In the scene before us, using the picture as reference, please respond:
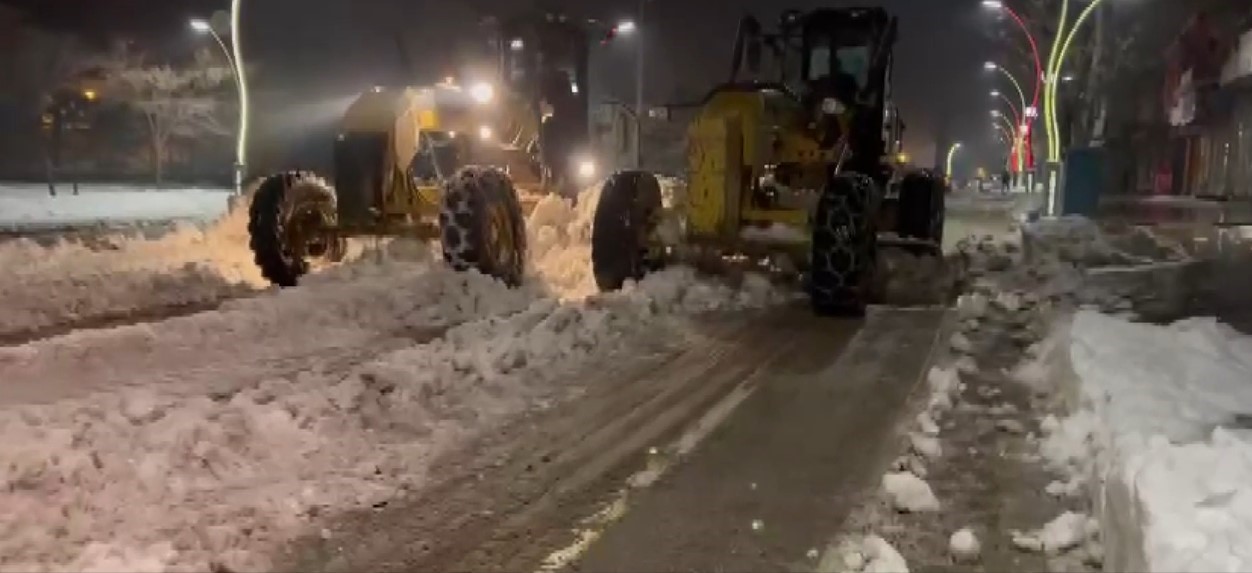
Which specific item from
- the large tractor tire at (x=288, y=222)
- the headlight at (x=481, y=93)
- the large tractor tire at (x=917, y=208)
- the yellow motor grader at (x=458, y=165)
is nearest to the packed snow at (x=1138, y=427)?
the large tractor tire at (x=917, y=208)

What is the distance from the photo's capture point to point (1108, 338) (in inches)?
324

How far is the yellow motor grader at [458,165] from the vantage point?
12.0 m

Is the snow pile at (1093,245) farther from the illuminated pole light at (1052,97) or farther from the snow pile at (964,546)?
the snow pile at (964,546)

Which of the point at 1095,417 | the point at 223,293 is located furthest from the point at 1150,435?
the point at 223,293

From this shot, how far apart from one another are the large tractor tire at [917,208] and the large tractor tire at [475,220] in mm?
5645

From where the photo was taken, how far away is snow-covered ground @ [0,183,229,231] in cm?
2436

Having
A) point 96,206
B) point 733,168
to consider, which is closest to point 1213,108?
point 96,206

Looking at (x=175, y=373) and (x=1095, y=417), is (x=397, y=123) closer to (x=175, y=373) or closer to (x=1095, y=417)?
(x=175, y=373)

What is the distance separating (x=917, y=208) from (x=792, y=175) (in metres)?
2.32

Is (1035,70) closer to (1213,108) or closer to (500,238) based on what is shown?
(1213,108)

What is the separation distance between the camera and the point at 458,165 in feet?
51.1

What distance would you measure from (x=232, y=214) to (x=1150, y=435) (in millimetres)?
16239

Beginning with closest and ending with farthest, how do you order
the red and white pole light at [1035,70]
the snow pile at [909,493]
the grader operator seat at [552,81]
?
the snow pile at [909,493]
the grader operator seat at [552,81]
the red and white pole light at [1035,70]

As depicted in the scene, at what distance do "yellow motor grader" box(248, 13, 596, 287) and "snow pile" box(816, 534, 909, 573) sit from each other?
706 centimetres
